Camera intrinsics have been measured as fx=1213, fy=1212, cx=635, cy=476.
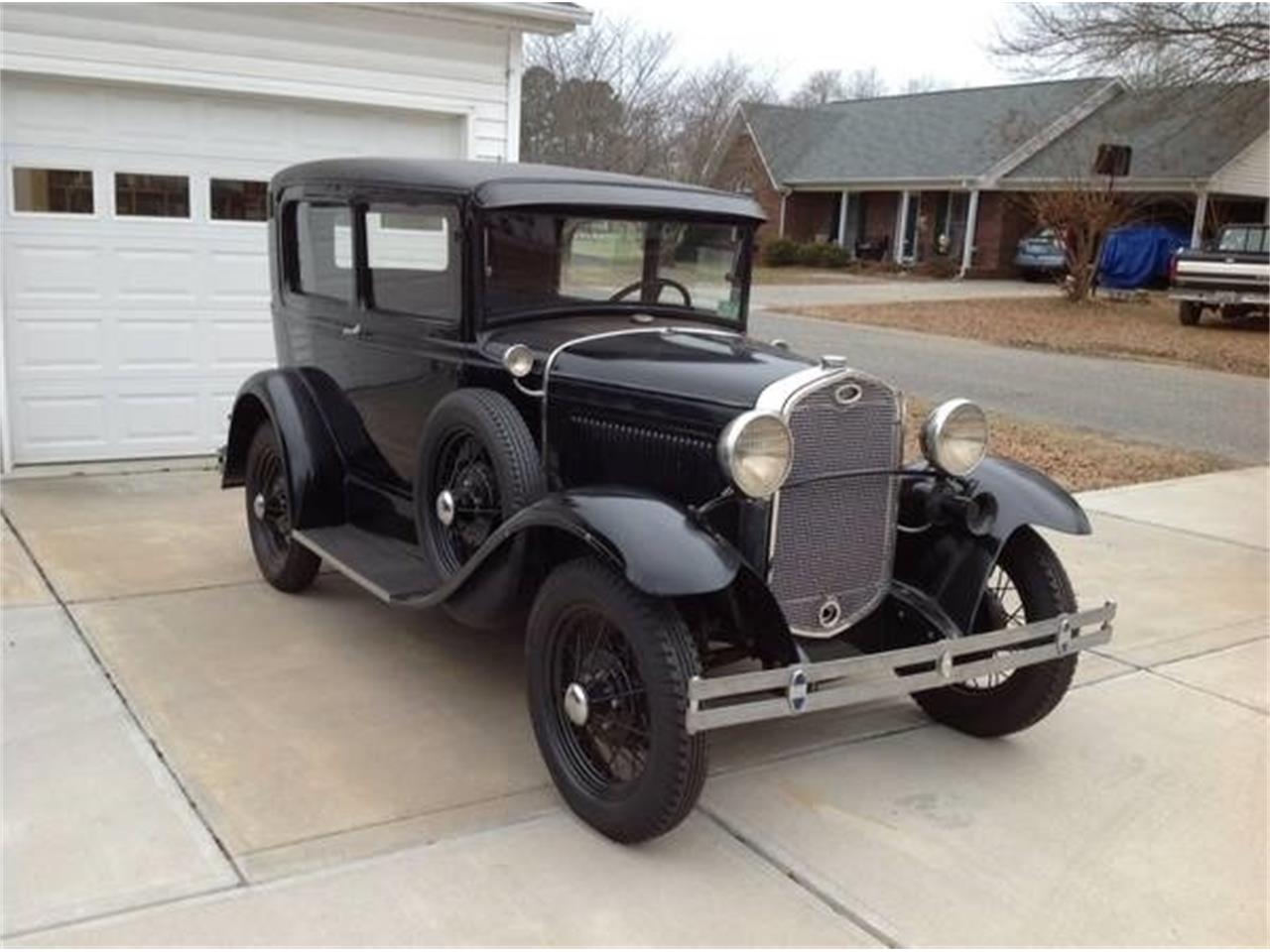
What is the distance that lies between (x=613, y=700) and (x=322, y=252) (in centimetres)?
279

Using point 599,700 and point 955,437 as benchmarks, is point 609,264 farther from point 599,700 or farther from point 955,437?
point 599,700

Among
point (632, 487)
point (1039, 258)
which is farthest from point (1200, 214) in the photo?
point (632, 487)

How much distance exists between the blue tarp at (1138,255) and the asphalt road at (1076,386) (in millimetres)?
12409

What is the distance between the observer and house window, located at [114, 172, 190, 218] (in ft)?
23.4

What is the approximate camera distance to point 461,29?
775 centimetres

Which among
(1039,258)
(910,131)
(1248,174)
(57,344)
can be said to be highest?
(910,131)

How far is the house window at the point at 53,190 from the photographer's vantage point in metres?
6.84

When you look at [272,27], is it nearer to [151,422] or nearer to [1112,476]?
[151,422]

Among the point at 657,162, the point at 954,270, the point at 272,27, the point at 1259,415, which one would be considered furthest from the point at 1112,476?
the point at 954,270

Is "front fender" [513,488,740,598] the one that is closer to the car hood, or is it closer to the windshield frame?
the car hood

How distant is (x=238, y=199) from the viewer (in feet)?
24.6

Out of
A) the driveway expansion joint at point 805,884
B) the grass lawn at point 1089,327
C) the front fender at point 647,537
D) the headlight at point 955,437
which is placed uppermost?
the headlight at point 955,437

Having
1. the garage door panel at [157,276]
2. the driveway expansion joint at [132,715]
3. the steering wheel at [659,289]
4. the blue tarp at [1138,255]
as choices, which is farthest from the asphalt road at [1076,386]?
the blue tarp at [1138,255]

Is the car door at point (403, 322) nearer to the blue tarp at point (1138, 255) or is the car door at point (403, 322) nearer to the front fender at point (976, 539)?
the front fender at point (976, 539)
